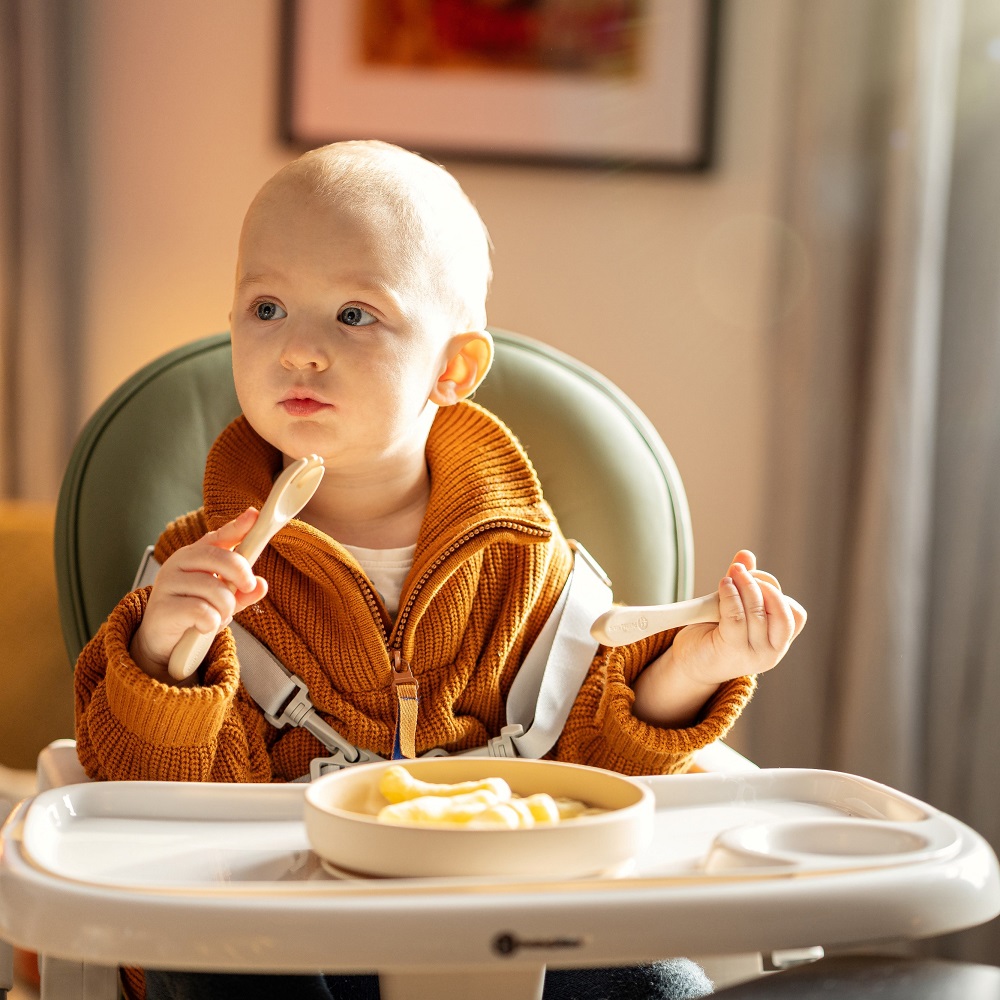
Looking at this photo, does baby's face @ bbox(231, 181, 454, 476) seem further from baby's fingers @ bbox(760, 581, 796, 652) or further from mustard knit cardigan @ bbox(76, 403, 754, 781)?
baby's fingers @ bbox(760, 581, 796, 652)

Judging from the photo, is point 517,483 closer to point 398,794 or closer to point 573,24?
point 398,794

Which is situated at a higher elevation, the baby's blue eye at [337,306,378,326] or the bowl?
the baby's blue eye at [337,306,378,326]

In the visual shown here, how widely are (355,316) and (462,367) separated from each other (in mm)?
136

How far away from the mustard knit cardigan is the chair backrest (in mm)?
102

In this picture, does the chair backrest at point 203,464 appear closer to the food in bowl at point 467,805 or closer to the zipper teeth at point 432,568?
the zipper teeth at point 432,568

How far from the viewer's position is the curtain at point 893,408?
1.69m

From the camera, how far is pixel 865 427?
5.73 ft

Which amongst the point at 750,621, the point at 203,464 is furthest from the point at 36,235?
the point at 750,621

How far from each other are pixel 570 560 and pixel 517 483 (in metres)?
0.11

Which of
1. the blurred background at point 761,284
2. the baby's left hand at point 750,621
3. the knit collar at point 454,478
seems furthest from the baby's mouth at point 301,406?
the blurred background at point 761,284

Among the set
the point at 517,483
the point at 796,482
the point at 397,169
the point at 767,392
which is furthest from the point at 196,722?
the point at 767,392

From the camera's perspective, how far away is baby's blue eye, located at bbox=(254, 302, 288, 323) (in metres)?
0.91

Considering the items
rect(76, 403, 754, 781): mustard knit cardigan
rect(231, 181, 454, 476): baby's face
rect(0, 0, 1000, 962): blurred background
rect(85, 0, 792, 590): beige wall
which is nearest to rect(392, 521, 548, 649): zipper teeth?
rect(76, 403, 754, 781): mustard knit cardigan

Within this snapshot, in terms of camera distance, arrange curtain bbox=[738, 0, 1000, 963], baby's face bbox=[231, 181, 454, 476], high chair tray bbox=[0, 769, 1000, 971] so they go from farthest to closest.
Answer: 1. curtain bbox=[738, 0, 1000, 963]
2. baby's face bbox=[231, 181, 454, 476]
3. high chair tray bbox=[0, 769, 1000, 971]
